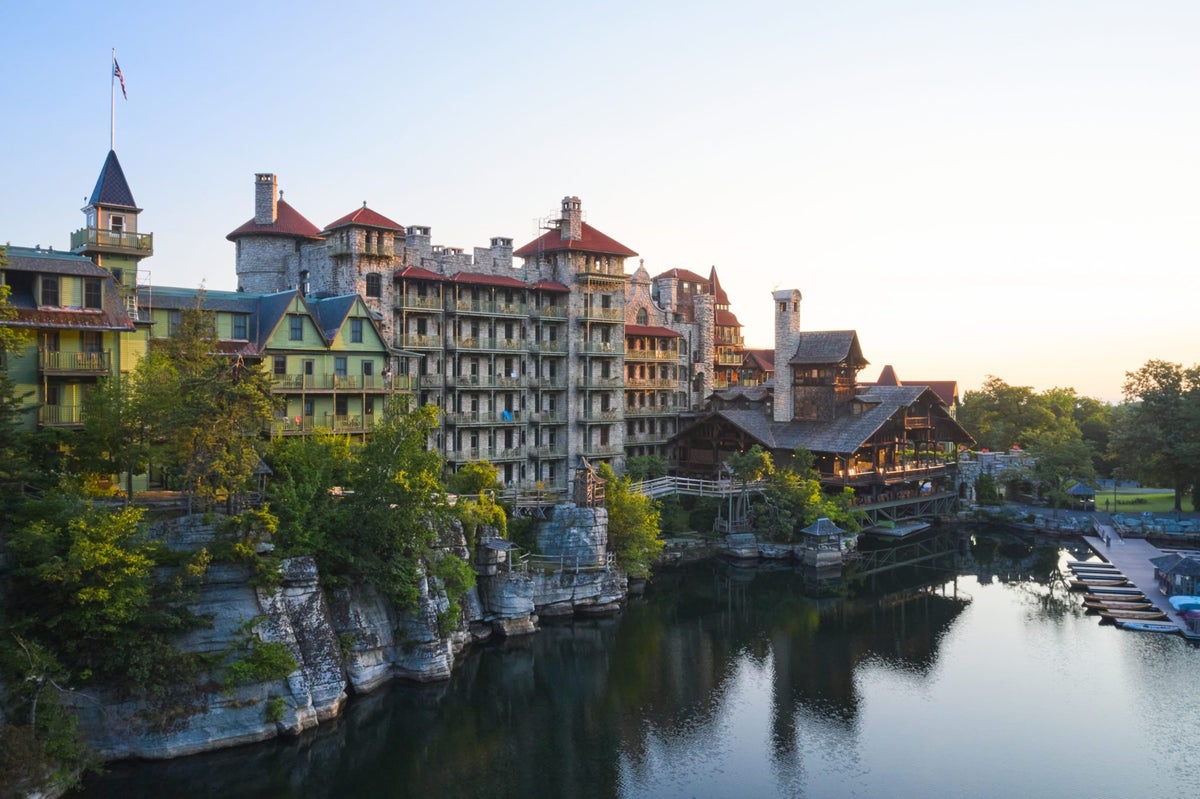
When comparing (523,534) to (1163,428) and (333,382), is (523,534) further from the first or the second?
(1163,428)

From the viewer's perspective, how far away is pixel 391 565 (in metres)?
40.0

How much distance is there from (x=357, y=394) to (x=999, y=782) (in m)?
39.2

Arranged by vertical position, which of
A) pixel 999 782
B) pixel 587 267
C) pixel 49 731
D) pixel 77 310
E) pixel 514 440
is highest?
pixel 587 267

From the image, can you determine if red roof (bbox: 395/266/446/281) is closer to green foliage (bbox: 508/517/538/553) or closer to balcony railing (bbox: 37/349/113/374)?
green foliage (bbox: 508/517/538/553)

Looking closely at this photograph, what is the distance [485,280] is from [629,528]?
21777 millimetres

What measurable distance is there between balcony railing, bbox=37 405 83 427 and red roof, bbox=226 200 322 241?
24501 millimetres

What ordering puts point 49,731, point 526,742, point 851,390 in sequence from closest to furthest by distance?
point 49,731, point 526,742, point 851,390

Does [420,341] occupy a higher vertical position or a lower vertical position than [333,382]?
higher

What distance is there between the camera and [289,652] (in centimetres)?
3512

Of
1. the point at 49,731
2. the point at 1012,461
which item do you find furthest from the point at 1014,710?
the point at 1012,461

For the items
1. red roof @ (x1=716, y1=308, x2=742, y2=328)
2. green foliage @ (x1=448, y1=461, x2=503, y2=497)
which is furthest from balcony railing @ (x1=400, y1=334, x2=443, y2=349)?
red roof @ (x1=716, y1=308, x2=742, y2=328)

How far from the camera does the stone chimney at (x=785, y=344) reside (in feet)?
261

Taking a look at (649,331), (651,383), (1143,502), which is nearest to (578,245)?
(649,331)

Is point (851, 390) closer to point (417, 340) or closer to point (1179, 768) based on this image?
point (417, 340)
